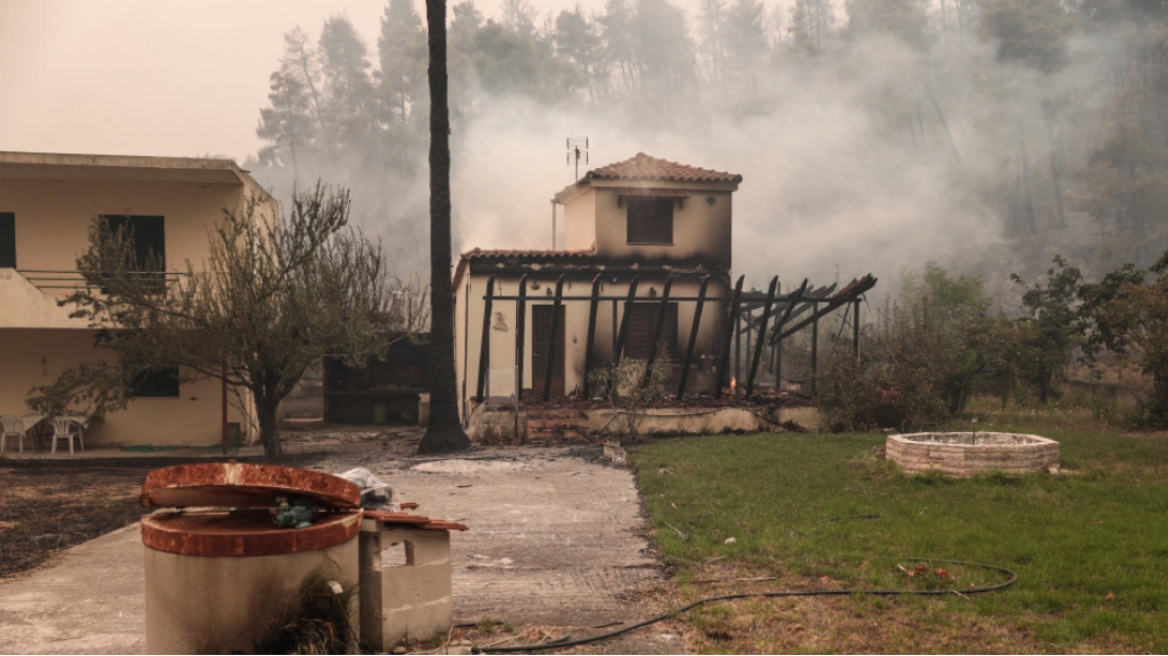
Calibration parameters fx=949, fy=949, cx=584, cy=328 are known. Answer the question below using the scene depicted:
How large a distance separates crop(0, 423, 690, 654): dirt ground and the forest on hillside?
29.3 m

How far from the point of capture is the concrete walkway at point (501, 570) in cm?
673

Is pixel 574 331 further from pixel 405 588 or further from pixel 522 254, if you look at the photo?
pixel 405 588

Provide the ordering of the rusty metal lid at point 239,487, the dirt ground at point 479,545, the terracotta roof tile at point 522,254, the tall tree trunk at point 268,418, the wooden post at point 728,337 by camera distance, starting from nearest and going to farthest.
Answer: the rusty metal lid at point 239,487 < the dirt ground at point 479,545 < the tall tree trunk at point 268,418 < the wooden post at point 728,337 < the terracotta roof tile at point 522,254

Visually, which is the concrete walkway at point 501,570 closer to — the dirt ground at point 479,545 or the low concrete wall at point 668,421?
the dirt ground at point 479,545

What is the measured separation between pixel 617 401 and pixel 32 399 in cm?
1106

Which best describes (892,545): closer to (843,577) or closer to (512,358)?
(843,577)

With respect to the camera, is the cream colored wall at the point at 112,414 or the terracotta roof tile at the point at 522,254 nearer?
the cream colored wall at the point at 112,414

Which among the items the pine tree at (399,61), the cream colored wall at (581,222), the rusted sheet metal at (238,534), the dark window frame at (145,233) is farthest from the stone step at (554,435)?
the pine tree at (399,61)

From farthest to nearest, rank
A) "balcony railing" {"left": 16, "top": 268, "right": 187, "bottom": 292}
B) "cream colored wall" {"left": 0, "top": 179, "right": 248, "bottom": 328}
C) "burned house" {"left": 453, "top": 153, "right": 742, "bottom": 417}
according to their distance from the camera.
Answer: "burned house" {"left": 453, "top": 153, "right": 742, "bottom": 417} → "cream colored wall" {"left": 0, "top": 179, "right": 248, "bottom": 328} → "balcony railing" {"left": 16, "top": 268, "right": 187, "bottom": 292}

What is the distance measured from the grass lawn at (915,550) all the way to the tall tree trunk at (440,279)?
471cm

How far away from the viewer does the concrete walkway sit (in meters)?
6.73

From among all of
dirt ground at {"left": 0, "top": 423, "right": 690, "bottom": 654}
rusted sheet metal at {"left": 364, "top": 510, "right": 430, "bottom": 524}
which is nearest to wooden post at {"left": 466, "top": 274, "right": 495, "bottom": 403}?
dirt ground at {"left": 0, "top": 423, "right": 690, "bottom": 654}

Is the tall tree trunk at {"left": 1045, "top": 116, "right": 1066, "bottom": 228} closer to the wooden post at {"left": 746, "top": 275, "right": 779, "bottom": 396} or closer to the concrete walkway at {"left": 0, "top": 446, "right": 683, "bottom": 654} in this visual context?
the wooden post at {"left": 746, "top": 275, "right": 779, "bottom": 396}

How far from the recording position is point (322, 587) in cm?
510
